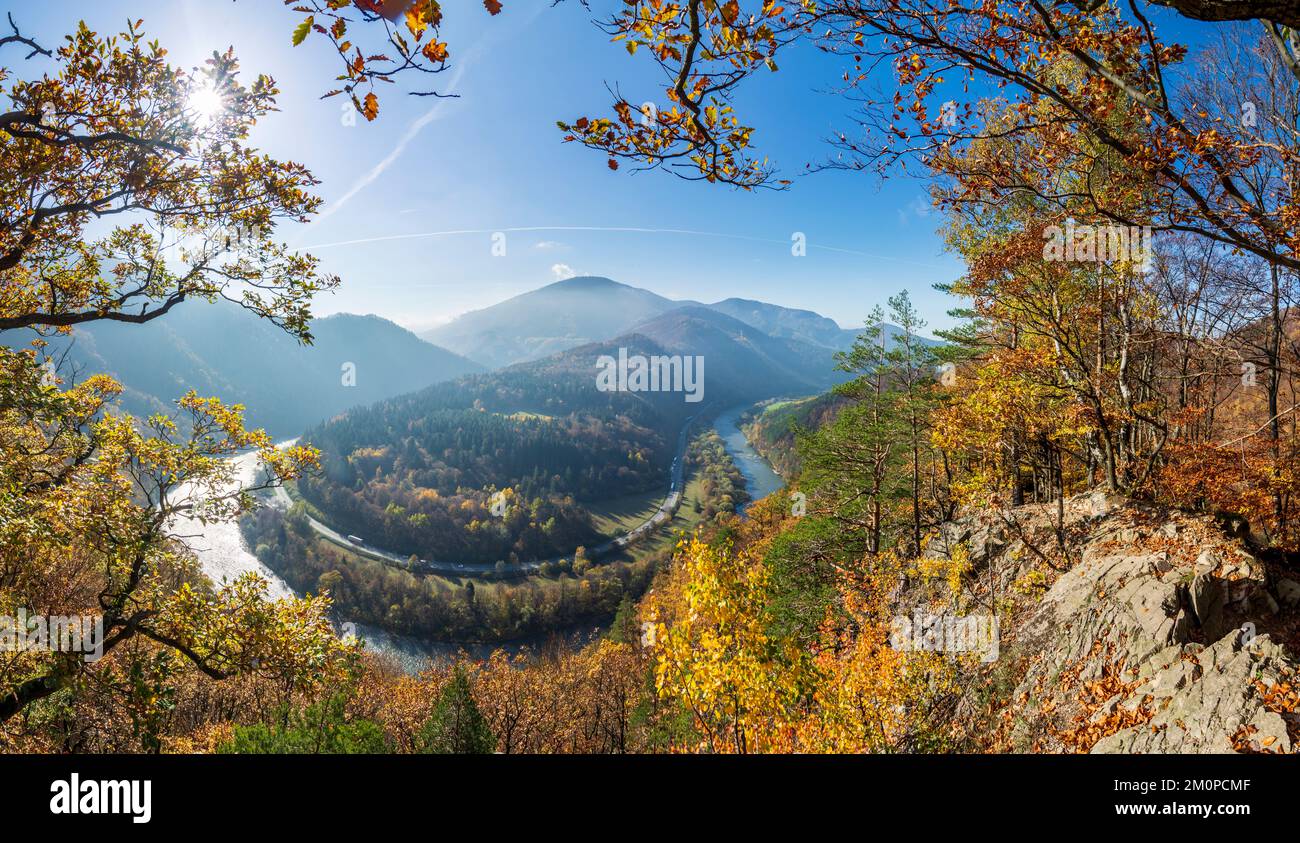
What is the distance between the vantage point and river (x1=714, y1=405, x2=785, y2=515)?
115 metres

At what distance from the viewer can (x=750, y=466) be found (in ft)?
450

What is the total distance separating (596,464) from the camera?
141375 millimetres

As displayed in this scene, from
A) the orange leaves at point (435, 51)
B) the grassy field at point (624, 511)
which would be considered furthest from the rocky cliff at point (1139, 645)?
the grassy field at point (624, 511)

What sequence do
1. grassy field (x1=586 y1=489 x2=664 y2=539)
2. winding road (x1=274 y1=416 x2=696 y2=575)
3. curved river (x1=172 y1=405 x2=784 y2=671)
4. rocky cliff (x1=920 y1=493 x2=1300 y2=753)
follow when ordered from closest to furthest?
rocky cliff (x1=920 y1=493 x2=1300 y2=753), curved river (x1=172 y1=405 x2=784 y2=671), winding road (x1=274 y1=416 x2=696 y2=575), grassy field (x1=586 y1=489 x2=664 y2=539)

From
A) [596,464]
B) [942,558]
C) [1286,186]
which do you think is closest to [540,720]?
[942,558]

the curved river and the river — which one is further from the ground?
the river

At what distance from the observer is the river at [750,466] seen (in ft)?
378

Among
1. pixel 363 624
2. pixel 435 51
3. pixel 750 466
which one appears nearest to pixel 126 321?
pixel 435 51

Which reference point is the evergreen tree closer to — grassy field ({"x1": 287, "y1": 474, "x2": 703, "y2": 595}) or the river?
grassy field ({"x1": 287, "y1": 474, "x2": 703, "y2": 595})

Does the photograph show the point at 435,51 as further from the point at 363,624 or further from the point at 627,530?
the point at 627,530

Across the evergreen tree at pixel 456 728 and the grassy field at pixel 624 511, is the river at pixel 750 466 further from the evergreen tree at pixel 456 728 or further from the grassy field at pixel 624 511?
the evergreen tree at pixel 456 728

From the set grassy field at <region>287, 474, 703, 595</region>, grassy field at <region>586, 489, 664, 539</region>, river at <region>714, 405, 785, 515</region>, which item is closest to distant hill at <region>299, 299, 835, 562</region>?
grassy field at <region>586, 489, 664, 539</region>

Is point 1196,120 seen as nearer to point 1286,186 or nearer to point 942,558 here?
point 1286,186

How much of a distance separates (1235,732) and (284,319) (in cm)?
1245
